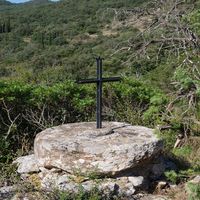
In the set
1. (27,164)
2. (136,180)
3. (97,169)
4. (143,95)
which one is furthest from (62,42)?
(97,169)

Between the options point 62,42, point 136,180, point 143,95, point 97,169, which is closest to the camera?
point 97,169

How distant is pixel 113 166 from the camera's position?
531 cm

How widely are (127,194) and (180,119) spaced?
165cm

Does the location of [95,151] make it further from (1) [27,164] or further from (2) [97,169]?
(1) [27,164]

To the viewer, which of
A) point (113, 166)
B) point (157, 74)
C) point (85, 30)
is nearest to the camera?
point (113, 166)

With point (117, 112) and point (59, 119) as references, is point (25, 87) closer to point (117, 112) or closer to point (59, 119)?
point (59, 119)

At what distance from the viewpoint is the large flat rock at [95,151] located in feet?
17.4

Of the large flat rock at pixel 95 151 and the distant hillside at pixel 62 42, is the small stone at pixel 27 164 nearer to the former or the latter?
the large flat rock at pixel 95 151

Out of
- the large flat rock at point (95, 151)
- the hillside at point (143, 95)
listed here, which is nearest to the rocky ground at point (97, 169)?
the large flat rock at point (95, 151)

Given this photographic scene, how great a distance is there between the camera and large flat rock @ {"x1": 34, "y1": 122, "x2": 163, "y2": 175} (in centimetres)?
531

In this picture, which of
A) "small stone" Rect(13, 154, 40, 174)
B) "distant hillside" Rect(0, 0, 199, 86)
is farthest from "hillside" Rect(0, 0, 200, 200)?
"distant hillside" Rect(0, 0, 199, 86)

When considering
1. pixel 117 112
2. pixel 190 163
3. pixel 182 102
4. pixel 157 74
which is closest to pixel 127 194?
Answer: pixel 190 163

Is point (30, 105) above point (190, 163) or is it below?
above

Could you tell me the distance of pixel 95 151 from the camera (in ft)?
17.4
